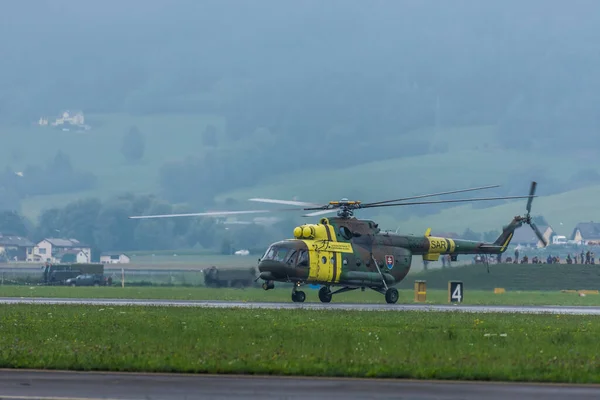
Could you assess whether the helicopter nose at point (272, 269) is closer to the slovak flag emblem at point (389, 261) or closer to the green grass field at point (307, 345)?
the slovak flag emblem at point (389, 261)

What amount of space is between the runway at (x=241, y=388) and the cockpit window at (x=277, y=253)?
2726 cm

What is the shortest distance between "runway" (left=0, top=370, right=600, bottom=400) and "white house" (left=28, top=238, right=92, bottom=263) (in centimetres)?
16559

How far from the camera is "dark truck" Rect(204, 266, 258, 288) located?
7825 cm

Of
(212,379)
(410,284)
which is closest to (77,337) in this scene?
(212,379)

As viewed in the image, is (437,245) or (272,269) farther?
(437,245)

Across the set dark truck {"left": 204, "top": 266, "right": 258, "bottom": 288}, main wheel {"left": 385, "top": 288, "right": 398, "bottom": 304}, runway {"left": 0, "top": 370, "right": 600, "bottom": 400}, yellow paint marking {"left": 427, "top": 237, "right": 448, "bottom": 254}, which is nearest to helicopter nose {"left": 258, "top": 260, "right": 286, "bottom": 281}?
main wheel {"left": 385, "top": 288, "right": 398, "bottom": 304}

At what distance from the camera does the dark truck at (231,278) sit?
78.2m

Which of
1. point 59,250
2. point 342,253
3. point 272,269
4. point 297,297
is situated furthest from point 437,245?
point 59,250

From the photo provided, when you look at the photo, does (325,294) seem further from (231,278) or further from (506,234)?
(231,278)

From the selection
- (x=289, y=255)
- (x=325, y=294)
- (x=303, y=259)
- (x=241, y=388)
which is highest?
(x=289, y=255)

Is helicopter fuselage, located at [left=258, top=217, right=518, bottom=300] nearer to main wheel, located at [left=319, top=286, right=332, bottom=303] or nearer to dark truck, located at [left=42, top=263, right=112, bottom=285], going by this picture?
main wheel, located at [left=319, top=286, right=332, bottom=303]

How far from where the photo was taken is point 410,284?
3250 inches

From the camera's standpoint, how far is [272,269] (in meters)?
49.1

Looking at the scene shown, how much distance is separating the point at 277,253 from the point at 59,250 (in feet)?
471
